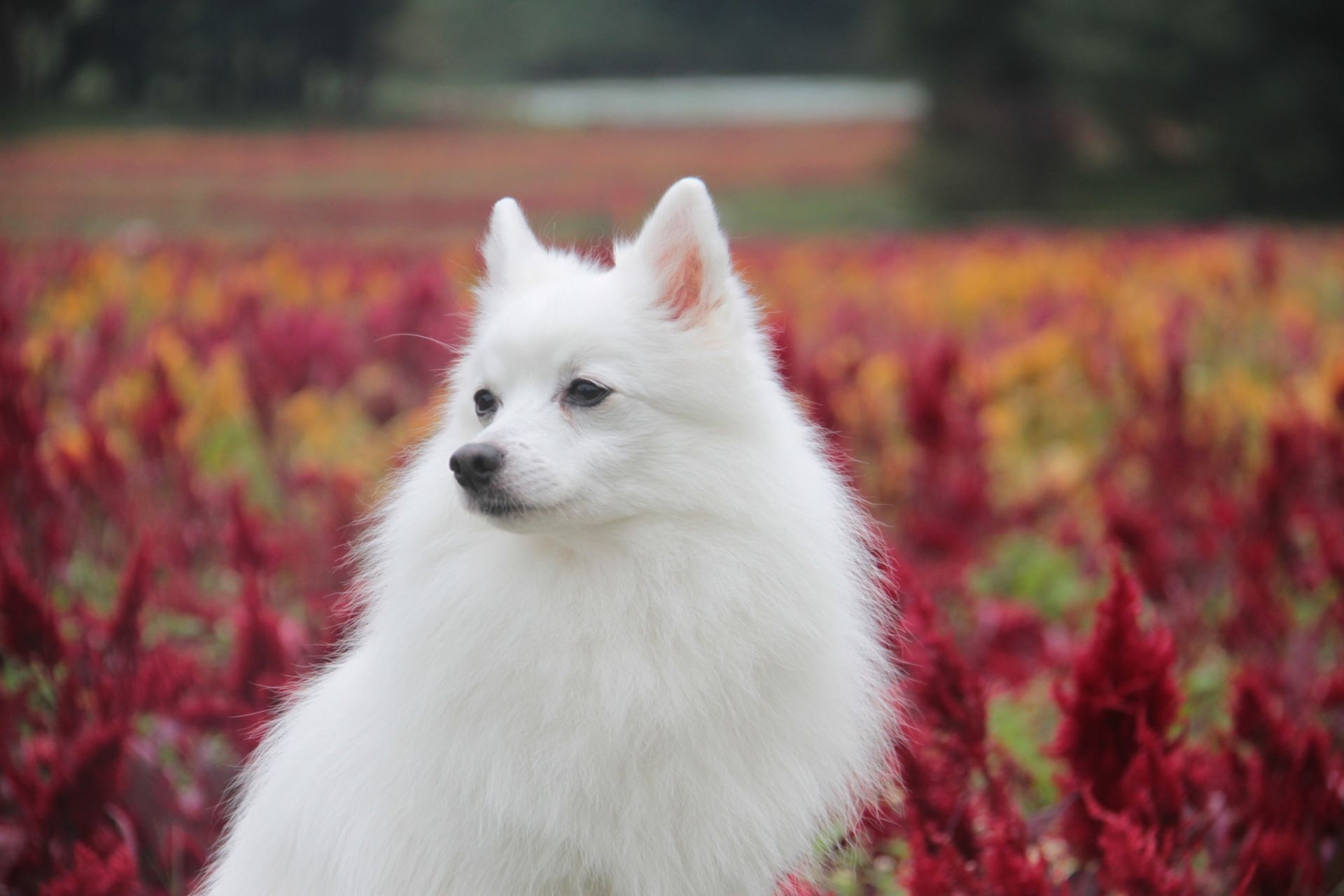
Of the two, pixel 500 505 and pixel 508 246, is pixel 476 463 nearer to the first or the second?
pixel 500 505

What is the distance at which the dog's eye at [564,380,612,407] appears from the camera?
186cm

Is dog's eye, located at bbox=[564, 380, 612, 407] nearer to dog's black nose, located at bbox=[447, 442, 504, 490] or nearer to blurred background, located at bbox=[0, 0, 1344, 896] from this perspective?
dog's black nose, located at bbox=[447, 442, 504, 490]

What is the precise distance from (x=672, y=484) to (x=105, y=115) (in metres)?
8.63

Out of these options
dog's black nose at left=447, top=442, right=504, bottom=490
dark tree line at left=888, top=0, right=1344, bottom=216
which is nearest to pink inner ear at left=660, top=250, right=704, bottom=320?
dog's black nose at left=447, top=442, right=504, bottom=490

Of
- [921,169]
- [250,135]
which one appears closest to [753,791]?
[250,135]

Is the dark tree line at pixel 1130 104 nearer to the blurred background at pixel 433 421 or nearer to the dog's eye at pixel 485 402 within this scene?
the blurred background at pixel 433 421

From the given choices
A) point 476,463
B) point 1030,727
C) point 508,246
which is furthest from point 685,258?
point 1030,727

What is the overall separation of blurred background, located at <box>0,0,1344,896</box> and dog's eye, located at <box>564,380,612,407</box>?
0.61 m

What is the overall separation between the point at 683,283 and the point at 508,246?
0.37 m

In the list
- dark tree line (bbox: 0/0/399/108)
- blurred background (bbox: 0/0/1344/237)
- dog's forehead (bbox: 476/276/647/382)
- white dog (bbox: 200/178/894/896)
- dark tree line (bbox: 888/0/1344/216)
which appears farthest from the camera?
dark tree line (bbox: 888/0/1344/216)

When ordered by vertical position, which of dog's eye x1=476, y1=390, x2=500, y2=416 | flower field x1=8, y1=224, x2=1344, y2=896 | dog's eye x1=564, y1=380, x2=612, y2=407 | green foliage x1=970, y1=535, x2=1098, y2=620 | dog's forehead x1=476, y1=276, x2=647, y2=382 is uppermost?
dog's forehead x1=476, y1=276, x2=647, y2=382

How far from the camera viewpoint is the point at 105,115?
888cm

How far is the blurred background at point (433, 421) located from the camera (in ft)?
6.75

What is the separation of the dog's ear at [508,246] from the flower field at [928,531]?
1.81ft
